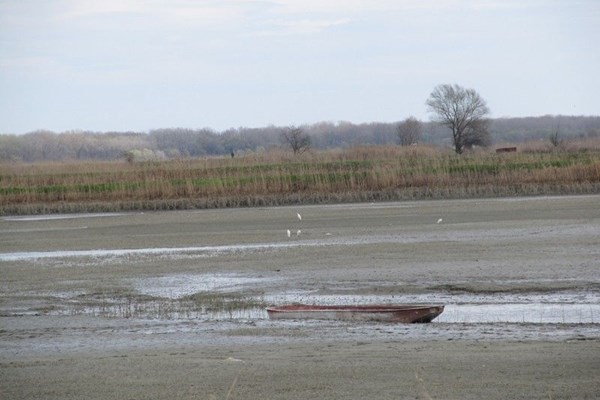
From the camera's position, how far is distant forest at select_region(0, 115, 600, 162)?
114 metres

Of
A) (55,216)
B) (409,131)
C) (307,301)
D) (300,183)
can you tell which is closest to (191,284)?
(307,301)

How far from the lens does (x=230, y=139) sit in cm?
14138

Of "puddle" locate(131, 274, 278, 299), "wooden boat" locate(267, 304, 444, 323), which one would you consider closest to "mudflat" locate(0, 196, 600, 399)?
"puddle" locate(131, 274, 278, 299)

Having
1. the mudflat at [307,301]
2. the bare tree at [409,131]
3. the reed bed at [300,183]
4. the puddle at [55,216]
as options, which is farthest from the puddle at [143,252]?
the bare tree at [409,131]

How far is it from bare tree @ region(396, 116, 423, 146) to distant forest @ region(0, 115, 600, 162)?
2152cm

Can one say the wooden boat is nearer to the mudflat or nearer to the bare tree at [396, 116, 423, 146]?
the mudflat

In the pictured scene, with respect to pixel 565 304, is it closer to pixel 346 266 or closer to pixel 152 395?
pixel 346 266

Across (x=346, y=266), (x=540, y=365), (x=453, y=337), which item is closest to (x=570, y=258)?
(x=346, y=266)

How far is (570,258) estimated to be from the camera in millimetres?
18859

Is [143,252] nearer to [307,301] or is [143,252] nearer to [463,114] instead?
[307,301]

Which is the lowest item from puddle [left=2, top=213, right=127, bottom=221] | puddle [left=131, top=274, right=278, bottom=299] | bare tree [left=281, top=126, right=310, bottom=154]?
puddle [left=131, top=274, right=278, bottom=299]

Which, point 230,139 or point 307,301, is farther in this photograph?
point 230,139

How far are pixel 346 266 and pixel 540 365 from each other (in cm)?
966

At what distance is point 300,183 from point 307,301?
27159 mm
